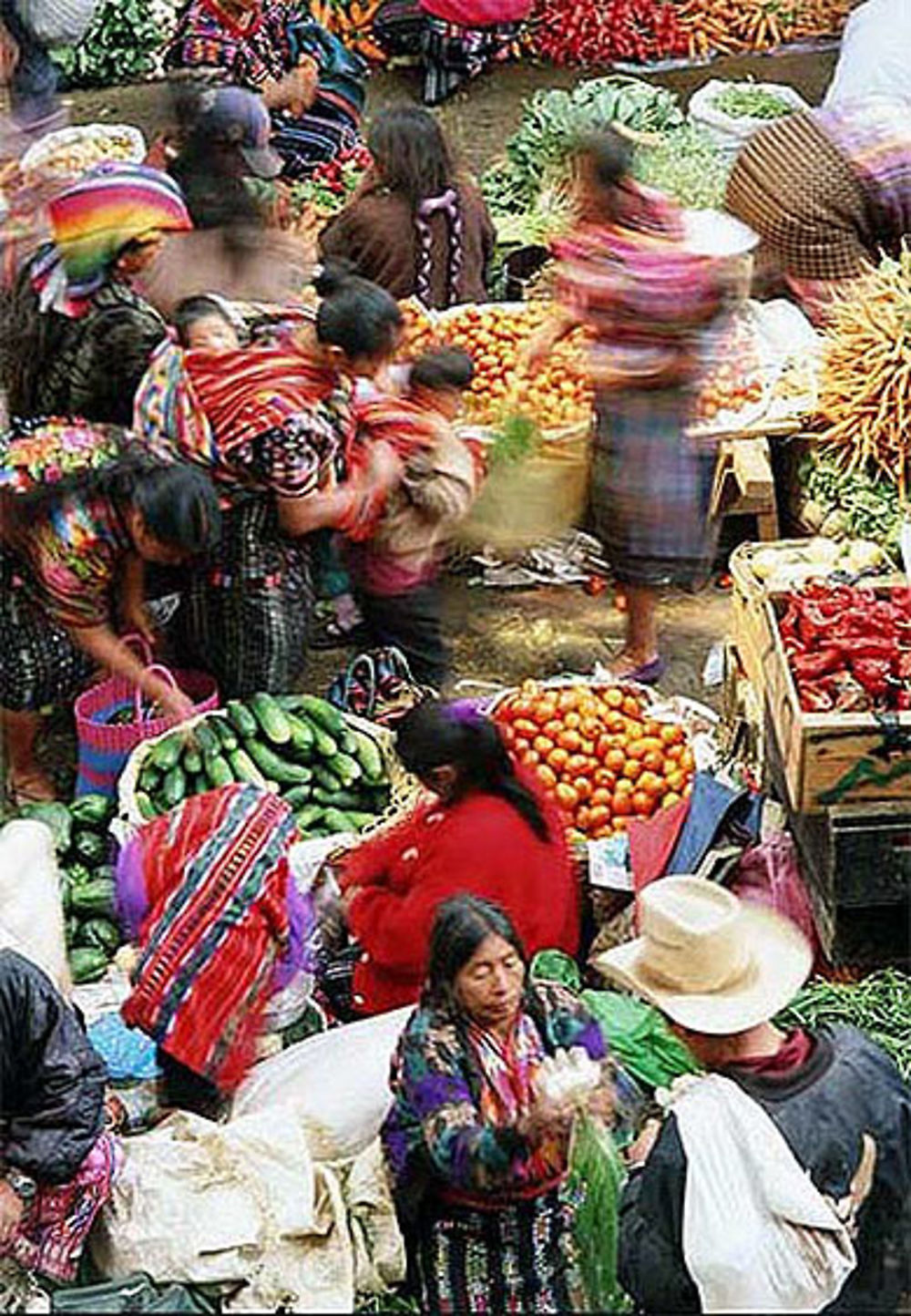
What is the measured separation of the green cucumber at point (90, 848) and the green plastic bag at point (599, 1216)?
89.6 inches

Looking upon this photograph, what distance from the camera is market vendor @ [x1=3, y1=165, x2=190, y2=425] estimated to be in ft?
22.6

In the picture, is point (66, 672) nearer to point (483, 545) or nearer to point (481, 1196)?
point (483, 545)

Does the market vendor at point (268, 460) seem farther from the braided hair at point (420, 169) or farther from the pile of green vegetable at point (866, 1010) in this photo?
the pile of green vegetable at point (866, 1010)

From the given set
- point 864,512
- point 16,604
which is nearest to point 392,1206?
point 16,604

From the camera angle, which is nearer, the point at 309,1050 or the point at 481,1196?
the point at 481,1196

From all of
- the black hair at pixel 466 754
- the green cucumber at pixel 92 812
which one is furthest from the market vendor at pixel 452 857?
the green cucumber at pixel 92 812

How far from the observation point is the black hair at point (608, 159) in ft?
23.4

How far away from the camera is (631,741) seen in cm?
629

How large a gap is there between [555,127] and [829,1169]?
644cm

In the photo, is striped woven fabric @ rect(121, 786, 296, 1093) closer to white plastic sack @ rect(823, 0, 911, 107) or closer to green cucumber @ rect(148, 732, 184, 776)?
green cucumber @ rect(148, 732, 184, 776)

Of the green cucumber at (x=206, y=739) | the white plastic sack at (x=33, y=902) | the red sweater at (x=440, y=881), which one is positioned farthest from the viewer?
the green cucumber at (x=206, y=739)

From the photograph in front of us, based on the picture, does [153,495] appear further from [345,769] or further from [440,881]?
[440,881]

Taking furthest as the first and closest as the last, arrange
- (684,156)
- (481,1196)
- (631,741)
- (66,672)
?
(684,156)
(66,672)
(631,741)
(481,1196)

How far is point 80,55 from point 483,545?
5.01 m
